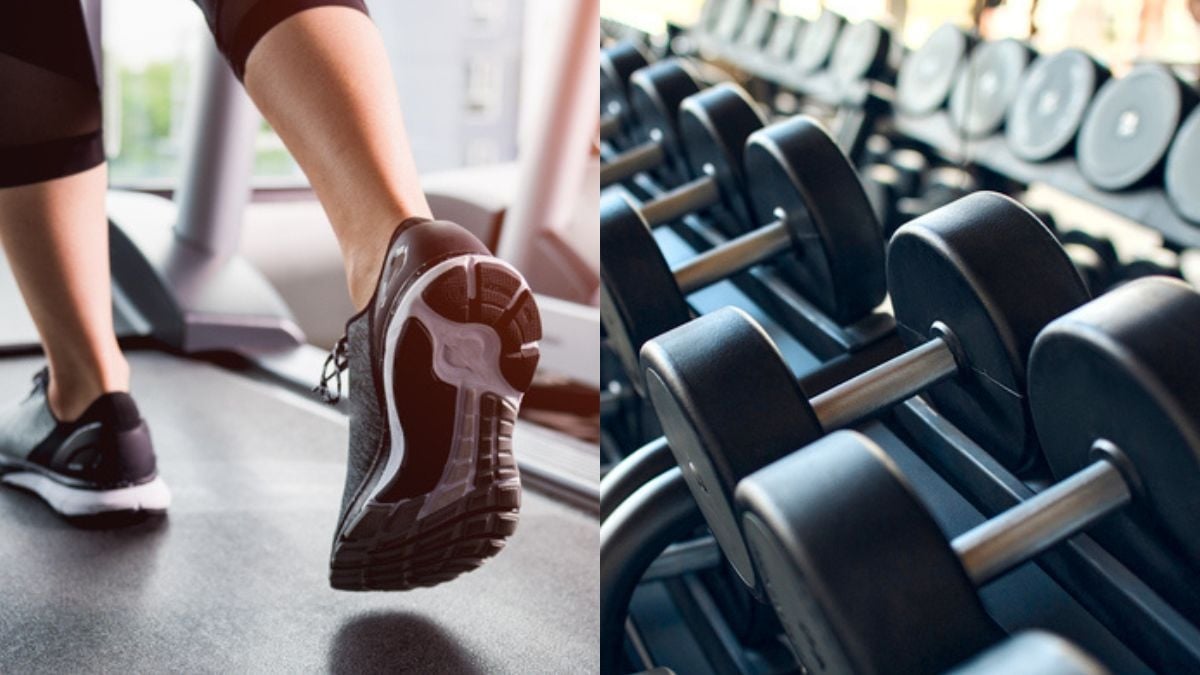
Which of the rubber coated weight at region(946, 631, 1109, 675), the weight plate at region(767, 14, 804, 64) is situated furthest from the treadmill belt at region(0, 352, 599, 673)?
the weight plate at region(767, 14, 804, 64)

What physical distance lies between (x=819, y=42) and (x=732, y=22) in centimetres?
81

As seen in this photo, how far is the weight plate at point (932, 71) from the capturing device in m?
2.95

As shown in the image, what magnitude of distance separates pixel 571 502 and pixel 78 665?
554 mm

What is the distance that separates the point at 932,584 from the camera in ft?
1.60

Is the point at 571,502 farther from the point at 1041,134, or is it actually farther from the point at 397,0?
the point at 397,0

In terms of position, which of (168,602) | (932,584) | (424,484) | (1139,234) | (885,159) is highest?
(932,584)

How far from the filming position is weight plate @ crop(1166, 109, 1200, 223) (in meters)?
1.92

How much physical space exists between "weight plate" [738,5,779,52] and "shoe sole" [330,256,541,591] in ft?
11.7

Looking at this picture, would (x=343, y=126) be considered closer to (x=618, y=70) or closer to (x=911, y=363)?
(x=911, y=363)

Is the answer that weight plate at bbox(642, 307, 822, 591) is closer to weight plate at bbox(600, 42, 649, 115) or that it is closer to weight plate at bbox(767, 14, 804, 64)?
weight plate at bbox(600, 42, 649, 115)

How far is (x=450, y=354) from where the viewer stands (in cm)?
69

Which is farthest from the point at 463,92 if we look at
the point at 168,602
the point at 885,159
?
the point at 168,602

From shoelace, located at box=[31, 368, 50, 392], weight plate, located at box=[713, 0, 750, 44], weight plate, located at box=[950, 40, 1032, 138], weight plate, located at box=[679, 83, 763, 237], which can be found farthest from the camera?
weight plate, located at box=[713, 0, 750, 44]

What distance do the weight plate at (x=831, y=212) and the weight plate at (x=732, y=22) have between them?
11.2 feet
